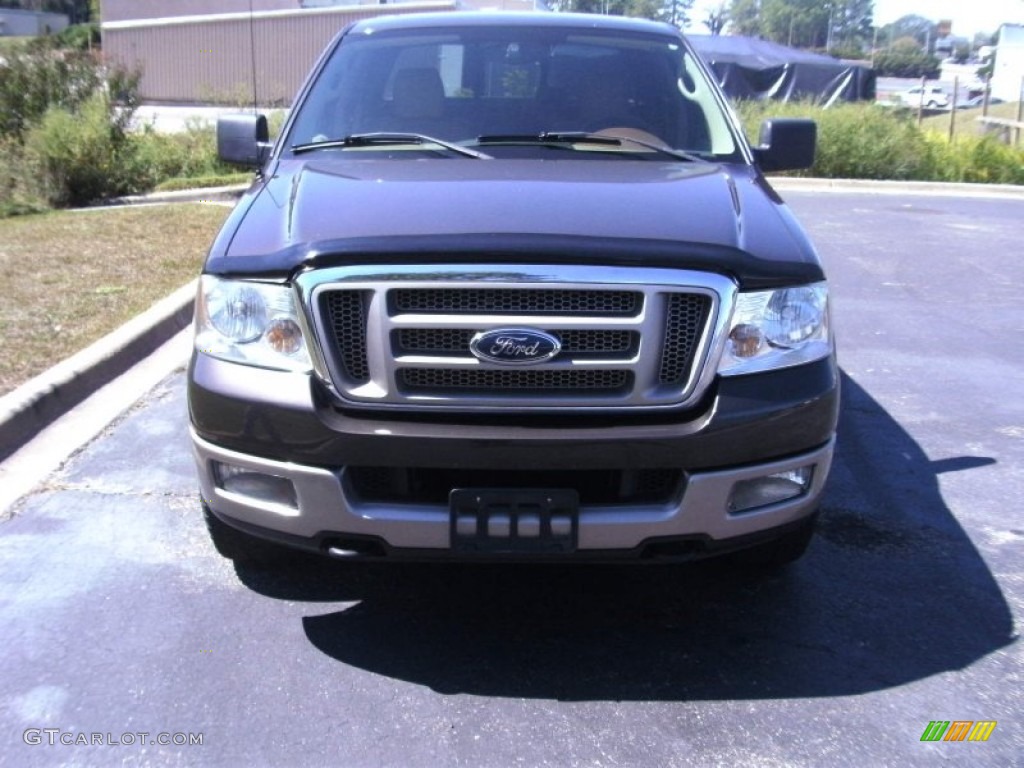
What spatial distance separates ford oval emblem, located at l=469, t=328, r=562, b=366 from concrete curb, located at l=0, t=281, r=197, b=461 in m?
2.92

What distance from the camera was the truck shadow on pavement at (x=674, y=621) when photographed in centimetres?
324

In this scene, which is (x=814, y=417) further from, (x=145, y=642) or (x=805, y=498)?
(x=145, y=642)

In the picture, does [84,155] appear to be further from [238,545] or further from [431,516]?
[431,516]

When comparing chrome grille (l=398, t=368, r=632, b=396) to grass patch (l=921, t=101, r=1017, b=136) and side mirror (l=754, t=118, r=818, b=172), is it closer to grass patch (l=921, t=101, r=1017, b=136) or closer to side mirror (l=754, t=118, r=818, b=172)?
side mirror (l=754, t=118, r=818, b=172)

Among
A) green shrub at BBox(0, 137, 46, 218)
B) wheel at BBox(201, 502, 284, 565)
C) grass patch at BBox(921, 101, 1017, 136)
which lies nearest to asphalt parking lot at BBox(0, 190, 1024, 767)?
wheel at BBox(201, 502, 284, 565)

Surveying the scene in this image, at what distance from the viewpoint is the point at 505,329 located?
2.98m

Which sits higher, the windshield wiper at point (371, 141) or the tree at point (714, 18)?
the tree at point (714, 18)

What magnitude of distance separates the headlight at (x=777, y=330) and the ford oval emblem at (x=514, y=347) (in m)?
0.49

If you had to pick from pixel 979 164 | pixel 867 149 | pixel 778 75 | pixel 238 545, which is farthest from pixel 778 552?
pixel 778 75

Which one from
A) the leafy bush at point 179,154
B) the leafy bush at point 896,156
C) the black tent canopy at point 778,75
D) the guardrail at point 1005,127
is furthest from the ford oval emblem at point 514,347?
the black tent canopy at point 778,75

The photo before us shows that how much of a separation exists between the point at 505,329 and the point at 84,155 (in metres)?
11.1

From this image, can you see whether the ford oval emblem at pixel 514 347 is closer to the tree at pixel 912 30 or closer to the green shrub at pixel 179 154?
the green shrub at pixel 179 154

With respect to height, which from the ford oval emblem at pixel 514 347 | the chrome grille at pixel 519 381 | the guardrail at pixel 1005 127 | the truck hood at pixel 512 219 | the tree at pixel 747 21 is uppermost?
the tree at pixel 747 21

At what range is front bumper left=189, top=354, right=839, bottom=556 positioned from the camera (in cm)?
295
